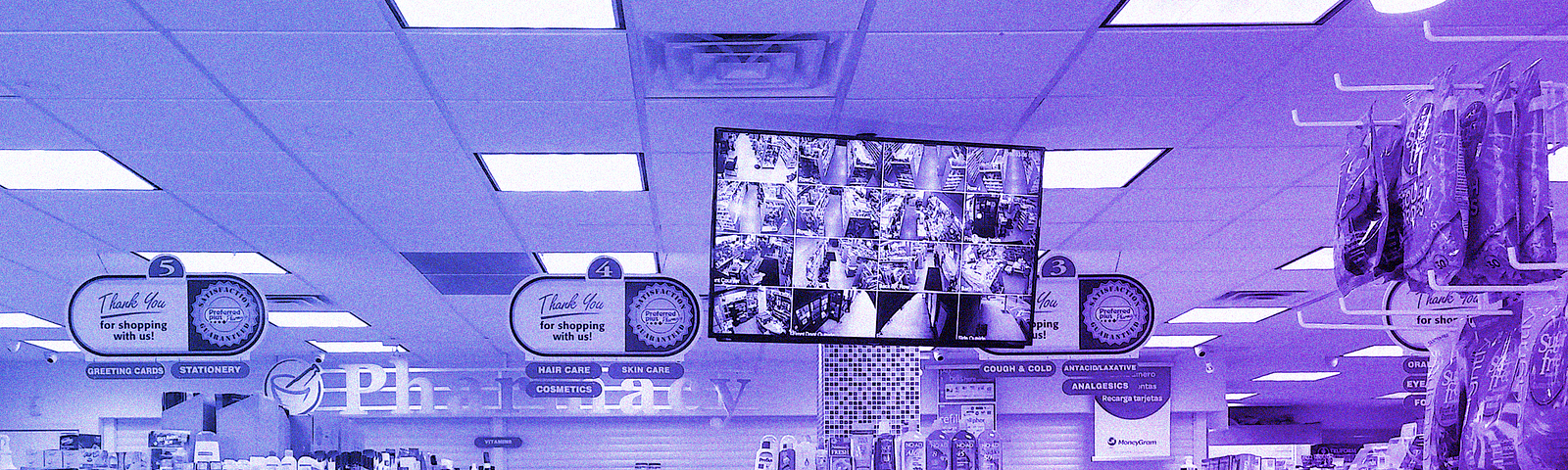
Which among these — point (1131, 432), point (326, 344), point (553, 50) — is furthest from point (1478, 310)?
point (1131, 432)

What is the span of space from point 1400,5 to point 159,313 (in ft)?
23.5

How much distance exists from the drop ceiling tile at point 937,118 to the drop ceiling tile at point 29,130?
3488mm

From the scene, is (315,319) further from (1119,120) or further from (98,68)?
(1119,120)

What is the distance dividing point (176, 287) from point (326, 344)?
6968 millimetres

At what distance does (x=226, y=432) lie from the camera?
11.5 metres

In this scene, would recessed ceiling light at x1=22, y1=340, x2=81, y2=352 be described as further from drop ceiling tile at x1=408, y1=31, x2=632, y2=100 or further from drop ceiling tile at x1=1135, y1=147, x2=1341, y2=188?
drop ceiling tile at x1=1135, y1=147, x2=1341, y2=188

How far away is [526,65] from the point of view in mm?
4988

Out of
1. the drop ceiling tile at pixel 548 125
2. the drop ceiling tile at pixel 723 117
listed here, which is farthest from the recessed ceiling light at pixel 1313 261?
the drop ceiling tile at pixel 548 125

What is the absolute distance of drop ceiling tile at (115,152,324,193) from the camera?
6344mm

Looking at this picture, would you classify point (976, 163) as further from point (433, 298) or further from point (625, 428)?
point (625, 428)

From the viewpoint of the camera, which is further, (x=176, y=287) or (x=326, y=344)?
(x=326, y=344)

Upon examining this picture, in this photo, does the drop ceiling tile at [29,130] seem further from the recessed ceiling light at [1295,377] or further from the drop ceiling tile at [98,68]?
the recessed ceiling light at [1295,377]

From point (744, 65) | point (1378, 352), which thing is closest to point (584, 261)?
point (744, 65)

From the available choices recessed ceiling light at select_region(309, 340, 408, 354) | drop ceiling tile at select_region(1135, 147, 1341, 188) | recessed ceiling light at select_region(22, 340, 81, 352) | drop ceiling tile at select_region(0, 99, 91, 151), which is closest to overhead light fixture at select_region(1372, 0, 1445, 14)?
drop ceiling tile at select_region(1135, 147, 1341, 188)
